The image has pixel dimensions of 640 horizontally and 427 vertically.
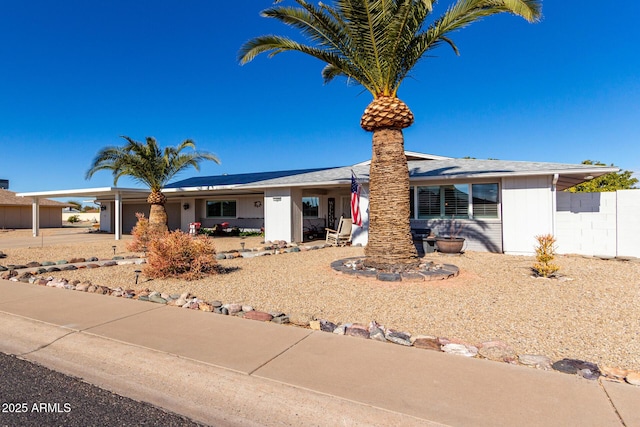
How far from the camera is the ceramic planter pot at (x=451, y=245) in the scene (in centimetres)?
1077

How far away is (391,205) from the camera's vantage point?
8.11 meters

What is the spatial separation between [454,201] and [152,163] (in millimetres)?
13349

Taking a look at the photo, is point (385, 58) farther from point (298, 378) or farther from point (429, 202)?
point (298, 378)

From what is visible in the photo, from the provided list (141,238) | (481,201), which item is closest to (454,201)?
(481,201)

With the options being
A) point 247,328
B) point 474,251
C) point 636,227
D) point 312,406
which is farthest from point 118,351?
point 636,227

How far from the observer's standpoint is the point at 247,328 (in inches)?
185

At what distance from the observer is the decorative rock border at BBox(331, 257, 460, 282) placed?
7352mm

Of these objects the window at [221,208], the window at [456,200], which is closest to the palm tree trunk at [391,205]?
the window at [456,200]

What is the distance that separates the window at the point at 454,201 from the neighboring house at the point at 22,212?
36.7 meters

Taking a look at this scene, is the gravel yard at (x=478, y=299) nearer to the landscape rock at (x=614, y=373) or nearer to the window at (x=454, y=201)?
the landscape rock at (x=614, y=373)

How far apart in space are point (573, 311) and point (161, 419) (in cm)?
567

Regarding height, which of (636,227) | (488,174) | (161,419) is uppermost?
(488,174)

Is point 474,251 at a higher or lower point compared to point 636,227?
lower

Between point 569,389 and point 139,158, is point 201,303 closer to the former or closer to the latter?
point 569,389
